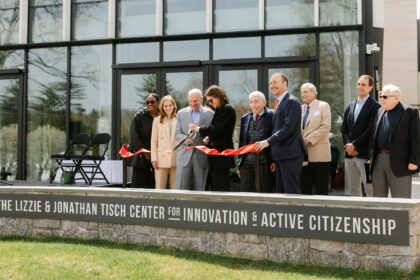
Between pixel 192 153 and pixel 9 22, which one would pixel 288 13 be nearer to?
pixel 192 153

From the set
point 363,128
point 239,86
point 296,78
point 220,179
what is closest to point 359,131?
point 363,128

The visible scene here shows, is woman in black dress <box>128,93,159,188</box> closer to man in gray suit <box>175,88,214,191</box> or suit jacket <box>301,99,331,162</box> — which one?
man in gray suit <box>175,88,214,191</box>

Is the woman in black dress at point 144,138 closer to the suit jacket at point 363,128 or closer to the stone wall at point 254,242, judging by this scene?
the stone wall at point 254,242

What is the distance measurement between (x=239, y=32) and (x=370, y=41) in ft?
8.34

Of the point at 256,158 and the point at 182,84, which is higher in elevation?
the point at 182,84

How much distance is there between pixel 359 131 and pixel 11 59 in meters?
8.70

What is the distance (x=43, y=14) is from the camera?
10.8 metres

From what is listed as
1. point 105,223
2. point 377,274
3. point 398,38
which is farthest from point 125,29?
point 398,38

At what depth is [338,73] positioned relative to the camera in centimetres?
872

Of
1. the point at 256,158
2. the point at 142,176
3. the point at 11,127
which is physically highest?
the point at 11,127

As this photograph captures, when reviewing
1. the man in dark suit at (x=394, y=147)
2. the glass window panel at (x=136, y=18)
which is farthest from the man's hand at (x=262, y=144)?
the glass window panel at (x=136, y=18)

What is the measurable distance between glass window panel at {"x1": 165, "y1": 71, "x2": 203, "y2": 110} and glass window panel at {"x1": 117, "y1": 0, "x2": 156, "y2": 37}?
113cm

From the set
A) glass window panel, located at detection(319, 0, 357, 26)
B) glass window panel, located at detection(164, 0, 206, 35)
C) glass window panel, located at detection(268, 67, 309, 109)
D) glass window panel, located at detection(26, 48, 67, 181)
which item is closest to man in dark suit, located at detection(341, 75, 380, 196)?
glass window panel, located at detection(268, 67, 309, 109)

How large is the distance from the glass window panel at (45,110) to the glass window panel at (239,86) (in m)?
3.93
